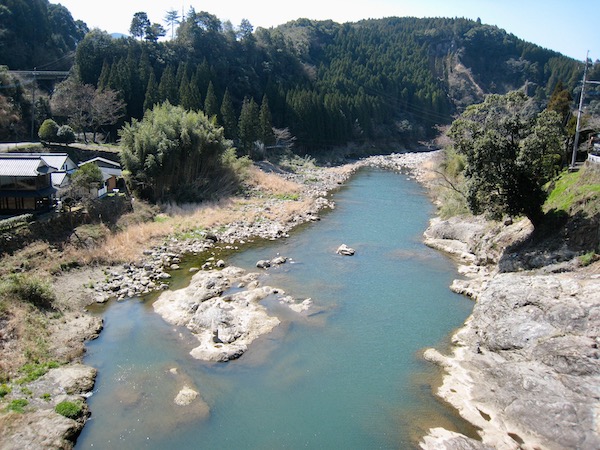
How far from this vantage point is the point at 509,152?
67.7 feet

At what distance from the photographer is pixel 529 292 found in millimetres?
16688

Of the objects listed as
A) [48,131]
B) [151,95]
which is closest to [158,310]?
[48,131]

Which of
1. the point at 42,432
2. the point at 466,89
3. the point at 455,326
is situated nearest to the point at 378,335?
the point at 455,326

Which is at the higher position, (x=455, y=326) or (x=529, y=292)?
(x=529, y=292)

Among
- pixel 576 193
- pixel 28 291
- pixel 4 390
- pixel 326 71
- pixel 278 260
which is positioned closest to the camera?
pixel 4 390

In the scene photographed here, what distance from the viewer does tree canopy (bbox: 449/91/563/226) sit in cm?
2003

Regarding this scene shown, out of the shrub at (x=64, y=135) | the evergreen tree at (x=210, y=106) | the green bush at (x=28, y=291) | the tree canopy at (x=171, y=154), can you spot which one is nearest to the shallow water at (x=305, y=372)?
the green bush at (x=28, y=291)

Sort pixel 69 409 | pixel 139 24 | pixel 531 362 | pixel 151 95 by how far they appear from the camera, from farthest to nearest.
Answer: pixel 139 24, pixel 151 95, pixel 531 362, pixel 69 409

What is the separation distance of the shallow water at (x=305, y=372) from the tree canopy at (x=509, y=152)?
477 centimetres

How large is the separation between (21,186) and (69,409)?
51.3 feet

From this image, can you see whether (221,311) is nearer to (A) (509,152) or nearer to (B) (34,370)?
(B) (34,370)

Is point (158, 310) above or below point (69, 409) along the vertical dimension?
above

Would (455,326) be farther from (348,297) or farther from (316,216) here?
(316,216)

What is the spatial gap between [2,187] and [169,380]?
16.4 meters
